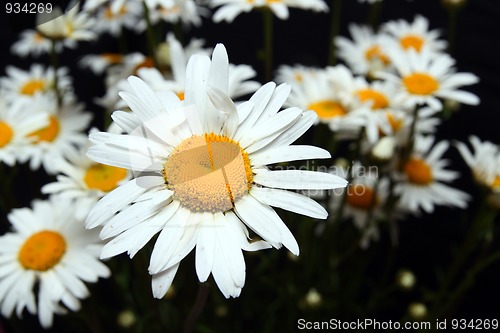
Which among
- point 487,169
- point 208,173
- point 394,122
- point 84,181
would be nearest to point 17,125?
point 84,181

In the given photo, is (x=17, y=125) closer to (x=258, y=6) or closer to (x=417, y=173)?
(x=258, y=6)

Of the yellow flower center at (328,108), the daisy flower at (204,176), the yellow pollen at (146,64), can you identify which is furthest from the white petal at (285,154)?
the yellow pollen at (146,64)

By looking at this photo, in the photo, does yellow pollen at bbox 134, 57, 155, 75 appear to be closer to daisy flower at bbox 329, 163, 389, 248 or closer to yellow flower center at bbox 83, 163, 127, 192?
yellow flower center at bbox 83, 163, 127, 192

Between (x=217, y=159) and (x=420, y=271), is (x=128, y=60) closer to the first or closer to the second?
(x=217, y=159)

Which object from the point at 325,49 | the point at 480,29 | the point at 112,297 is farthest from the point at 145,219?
the point at 480,29

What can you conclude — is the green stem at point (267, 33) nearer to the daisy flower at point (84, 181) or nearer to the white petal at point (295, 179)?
the daisy flower at point (84, 181)

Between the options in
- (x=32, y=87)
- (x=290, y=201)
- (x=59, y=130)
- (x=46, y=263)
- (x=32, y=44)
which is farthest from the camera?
(x=32, y=44)
